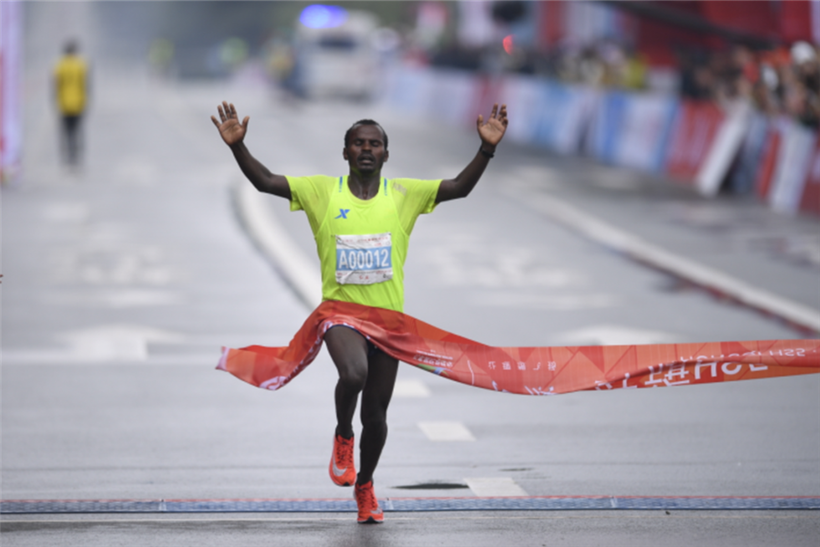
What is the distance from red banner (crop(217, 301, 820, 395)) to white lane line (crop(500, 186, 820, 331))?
19.3 ft

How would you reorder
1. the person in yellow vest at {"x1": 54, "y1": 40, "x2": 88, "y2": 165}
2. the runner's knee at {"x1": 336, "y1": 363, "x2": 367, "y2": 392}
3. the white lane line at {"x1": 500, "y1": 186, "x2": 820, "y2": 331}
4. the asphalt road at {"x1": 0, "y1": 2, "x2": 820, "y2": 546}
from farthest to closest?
the person in yellow vest at {"x1": 54, "y1": 40, "x2": 88, "y2": 165} < the white lane line at {"x1": 500, "y1": 186, "x2": 820, "y2": 331} < the asphalt road at {"x1": 0, "y1": 2, "x2": 820, "y2": 546} < the runner's knee at {"x1": 336, "y1": 363, "x2": 367, "y2": 392}

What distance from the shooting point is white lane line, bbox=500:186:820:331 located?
14070 mm

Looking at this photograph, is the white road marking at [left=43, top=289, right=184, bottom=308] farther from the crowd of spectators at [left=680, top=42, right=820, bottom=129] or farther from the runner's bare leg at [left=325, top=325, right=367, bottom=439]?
the crowd of spectators at [left=680, top=42, right=820, bottom=129]

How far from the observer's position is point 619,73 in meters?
31.5

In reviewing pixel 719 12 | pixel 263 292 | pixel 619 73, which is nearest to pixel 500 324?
pixel 263 292

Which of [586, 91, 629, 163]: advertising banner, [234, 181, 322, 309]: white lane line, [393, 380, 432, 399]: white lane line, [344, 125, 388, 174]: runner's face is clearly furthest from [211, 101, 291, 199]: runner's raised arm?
[586, 91, 629, 163]: advertising banner

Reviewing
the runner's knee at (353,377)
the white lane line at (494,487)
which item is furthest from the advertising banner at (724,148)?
the runner's knee at (353,377)

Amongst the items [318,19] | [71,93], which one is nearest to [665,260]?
[71,93]

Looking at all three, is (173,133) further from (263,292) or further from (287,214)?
(263,292)

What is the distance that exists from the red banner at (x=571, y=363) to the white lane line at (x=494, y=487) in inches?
26.1

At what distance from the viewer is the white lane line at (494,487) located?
7.71 meters

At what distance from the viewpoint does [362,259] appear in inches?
273

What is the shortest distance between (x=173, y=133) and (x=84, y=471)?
30567 mm

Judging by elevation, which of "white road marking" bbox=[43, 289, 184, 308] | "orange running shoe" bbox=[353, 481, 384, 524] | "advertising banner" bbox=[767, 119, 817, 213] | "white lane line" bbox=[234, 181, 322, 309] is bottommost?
"orange running shoe" bbox=[353, 481, 384, 524]
